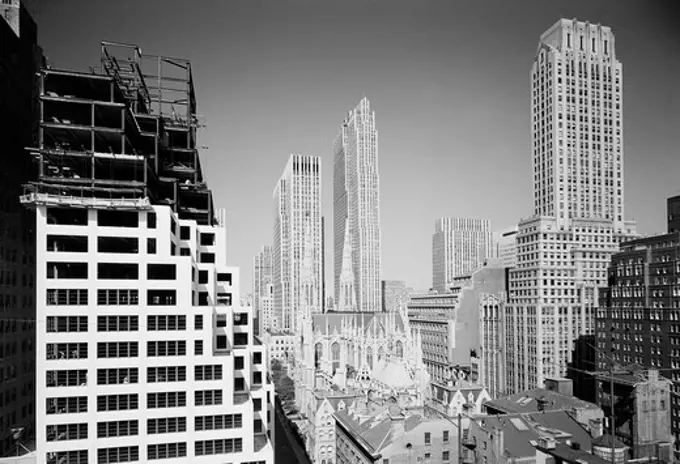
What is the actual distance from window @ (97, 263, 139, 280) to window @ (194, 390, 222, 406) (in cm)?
1122

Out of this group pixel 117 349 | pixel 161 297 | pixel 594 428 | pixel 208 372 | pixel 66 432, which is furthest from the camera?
pixel 594 428

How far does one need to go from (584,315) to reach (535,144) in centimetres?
5224

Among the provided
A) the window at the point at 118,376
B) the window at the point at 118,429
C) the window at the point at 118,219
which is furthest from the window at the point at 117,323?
the window at the point at 118,219

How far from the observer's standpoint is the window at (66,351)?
38250 millimetres

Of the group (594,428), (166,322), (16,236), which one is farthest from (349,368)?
(166,322)

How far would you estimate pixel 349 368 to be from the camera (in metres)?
125

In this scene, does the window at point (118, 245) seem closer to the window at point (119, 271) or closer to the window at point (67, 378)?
the window at point (119, 271)

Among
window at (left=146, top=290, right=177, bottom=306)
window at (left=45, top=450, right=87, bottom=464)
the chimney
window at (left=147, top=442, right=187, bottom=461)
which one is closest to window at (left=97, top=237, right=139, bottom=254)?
window at (left=146, top=290, right=177, bottom=306)

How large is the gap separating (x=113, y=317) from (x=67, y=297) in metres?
3.80

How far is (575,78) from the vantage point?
127 m

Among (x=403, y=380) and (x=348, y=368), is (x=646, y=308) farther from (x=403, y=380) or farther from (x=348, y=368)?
(x=348, y=368)

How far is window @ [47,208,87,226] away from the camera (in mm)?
41219

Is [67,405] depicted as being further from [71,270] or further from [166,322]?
[71,270]

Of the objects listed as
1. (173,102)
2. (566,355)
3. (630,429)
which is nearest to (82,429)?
(173,102)
